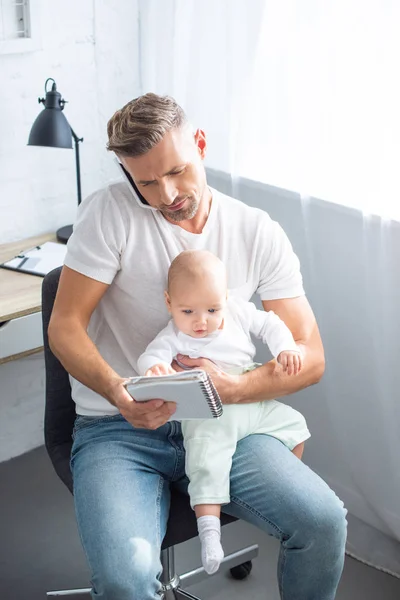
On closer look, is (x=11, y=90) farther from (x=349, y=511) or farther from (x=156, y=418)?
(x=349, y=511)

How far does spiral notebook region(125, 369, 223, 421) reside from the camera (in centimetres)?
153

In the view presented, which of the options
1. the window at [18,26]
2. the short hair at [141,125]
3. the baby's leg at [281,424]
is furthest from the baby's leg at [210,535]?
the window at [18,26]

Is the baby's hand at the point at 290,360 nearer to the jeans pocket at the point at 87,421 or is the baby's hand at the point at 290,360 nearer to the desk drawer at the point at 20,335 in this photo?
the jeans pocket at the point at 87,421

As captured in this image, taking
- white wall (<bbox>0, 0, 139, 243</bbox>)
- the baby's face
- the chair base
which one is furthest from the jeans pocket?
white wall (<bbox>0, 0, 139, 243</bbox>)

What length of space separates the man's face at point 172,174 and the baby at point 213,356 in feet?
0.40

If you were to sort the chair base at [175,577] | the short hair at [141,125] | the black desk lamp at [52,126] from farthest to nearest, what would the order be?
1. the black desk lamp at [52,126]
2. the chair base at [175,577]
3. the short hair at [141,125]

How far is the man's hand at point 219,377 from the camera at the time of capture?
1.75 metres

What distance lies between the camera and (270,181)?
8.09 ft

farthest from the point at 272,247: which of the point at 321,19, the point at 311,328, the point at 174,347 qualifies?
the point at 321,19

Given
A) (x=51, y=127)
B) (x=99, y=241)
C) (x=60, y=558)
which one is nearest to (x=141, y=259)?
(x=99, y=241)

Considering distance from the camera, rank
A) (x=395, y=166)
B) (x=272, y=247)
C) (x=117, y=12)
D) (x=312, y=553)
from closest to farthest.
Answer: (x=312, y=553)
(x=272, y=247)
(x=395, y=166)
(x=117, y=12)

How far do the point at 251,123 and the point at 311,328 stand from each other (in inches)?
31.2

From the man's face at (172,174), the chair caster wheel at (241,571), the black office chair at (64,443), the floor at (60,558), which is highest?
the man's face at (172,174)

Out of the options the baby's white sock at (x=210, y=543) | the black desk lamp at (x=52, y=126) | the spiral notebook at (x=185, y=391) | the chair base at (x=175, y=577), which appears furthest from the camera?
the black desk lamp at (x=52, y=126)
